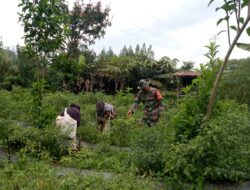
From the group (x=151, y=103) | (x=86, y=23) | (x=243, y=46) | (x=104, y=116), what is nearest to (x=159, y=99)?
(x=151, y=103)

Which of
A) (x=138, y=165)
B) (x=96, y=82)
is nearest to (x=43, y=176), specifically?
(x=138, y=165)

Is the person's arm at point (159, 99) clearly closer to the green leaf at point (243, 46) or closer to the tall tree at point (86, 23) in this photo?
the green leaf at point (243, 46)

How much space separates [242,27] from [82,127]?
657cm

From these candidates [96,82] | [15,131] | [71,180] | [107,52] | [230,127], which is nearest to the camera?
[71,180]

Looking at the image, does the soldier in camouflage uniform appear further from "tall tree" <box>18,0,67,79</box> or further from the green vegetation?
"tall tree" <box>18,0,67,79</box>

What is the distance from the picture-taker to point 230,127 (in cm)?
550

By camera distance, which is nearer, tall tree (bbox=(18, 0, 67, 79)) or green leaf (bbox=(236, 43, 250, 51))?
green leaf (bbox=(236, 43, 250, 51))

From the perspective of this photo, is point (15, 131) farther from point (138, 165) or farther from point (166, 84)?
point (166, 84)

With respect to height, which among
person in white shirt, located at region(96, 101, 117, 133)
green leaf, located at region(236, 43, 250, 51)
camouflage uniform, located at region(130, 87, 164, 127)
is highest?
green leaf, located at region(236, 43, 250, 51)

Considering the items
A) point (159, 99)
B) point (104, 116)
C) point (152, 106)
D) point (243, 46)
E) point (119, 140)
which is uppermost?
point (243, 46)

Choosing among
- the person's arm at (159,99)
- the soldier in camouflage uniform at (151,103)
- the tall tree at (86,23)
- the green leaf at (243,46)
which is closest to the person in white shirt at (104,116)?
the soldier in camouflage uniform at (151,103)

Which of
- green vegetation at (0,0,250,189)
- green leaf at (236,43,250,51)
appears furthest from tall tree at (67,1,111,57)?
green leaf at (236,43,250,51)

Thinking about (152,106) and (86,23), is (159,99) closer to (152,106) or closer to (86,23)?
(152,106)

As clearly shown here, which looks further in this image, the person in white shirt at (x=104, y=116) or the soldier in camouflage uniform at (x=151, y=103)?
the person in white shirt at (x=104, y=116)
